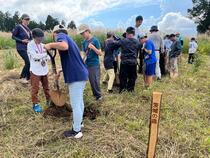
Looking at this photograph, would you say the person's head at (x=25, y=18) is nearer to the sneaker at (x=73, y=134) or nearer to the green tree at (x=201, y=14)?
the sneaker at (x=73, y=134)

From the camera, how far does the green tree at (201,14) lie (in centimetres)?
4291

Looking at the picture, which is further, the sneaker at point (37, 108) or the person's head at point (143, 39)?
the person's head at point (143, 39)

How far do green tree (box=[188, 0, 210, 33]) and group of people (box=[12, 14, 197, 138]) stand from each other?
33.7 m

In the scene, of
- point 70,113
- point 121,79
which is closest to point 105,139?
point 70,113

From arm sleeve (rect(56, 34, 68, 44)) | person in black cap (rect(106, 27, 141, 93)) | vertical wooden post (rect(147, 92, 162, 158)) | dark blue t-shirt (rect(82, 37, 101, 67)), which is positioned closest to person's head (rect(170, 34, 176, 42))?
person in black cap (rect(106, 27, 141, 93))

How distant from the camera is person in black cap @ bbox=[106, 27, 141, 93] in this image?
7676mm

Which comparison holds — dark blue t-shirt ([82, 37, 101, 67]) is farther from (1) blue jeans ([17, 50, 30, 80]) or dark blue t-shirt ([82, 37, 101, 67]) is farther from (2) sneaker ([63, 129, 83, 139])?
(2) sneaker ([63, 129, 83, 139])

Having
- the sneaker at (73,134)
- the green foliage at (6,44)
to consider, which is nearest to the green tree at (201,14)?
the green foliage at (6,44)

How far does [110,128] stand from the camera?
585 cm

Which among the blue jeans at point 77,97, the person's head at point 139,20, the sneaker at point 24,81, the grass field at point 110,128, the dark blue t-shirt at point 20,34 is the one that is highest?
the person's head at point 139,20

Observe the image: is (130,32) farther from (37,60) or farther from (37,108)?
(37,108)

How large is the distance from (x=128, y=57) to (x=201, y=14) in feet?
127

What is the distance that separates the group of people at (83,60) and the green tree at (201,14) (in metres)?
33.7

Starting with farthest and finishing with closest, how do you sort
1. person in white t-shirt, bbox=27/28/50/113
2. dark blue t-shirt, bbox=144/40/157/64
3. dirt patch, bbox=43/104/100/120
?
dark blue t-shirt, bbox=144/40/157/64 < dirt patch, bbox=43/104/100/120 < person in white t-shirt, bbox=27/28/50/113
